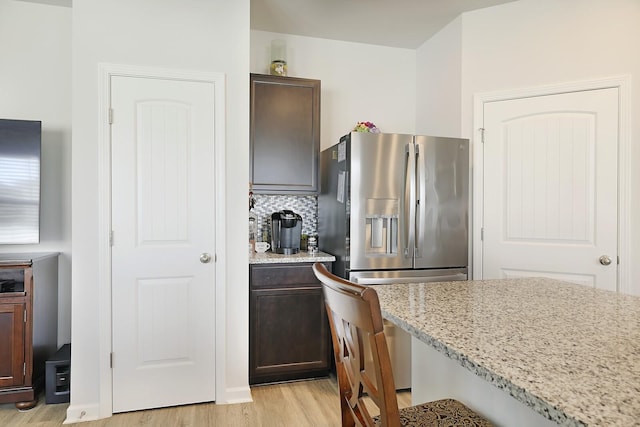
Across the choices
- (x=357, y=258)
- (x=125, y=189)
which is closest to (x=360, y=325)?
(x=357, y=258)

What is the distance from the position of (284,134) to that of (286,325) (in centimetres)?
142

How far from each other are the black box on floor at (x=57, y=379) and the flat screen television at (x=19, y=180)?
0.84m

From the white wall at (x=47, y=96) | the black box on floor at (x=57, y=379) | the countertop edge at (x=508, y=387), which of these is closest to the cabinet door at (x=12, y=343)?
the black box on floor at (x=57, y=379)

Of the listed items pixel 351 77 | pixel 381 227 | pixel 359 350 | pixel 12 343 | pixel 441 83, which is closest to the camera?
pixel 359 350

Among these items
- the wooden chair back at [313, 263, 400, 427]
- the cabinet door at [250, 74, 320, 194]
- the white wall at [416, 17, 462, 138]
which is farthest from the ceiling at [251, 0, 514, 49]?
the wooden chair back at [313, 263, 400, 427]

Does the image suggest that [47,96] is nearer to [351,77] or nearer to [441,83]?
[351,77]

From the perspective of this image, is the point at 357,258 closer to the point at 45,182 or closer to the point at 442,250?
the point at 442,250

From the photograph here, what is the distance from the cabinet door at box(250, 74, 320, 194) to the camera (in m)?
2.97

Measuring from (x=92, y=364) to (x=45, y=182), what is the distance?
1.37 meters

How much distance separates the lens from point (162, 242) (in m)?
2.52

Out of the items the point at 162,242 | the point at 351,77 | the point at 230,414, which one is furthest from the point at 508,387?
the point at 351,77

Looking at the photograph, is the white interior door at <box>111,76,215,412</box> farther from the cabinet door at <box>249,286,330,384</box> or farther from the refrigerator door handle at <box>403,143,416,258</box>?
the refrigerator door handle at <box>403,143,416,258</box>

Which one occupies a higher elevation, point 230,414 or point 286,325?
point 286,325

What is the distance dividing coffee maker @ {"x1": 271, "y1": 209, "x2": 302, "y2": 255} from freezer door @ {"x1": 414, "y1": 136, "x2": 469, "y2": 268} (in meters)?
0.91
